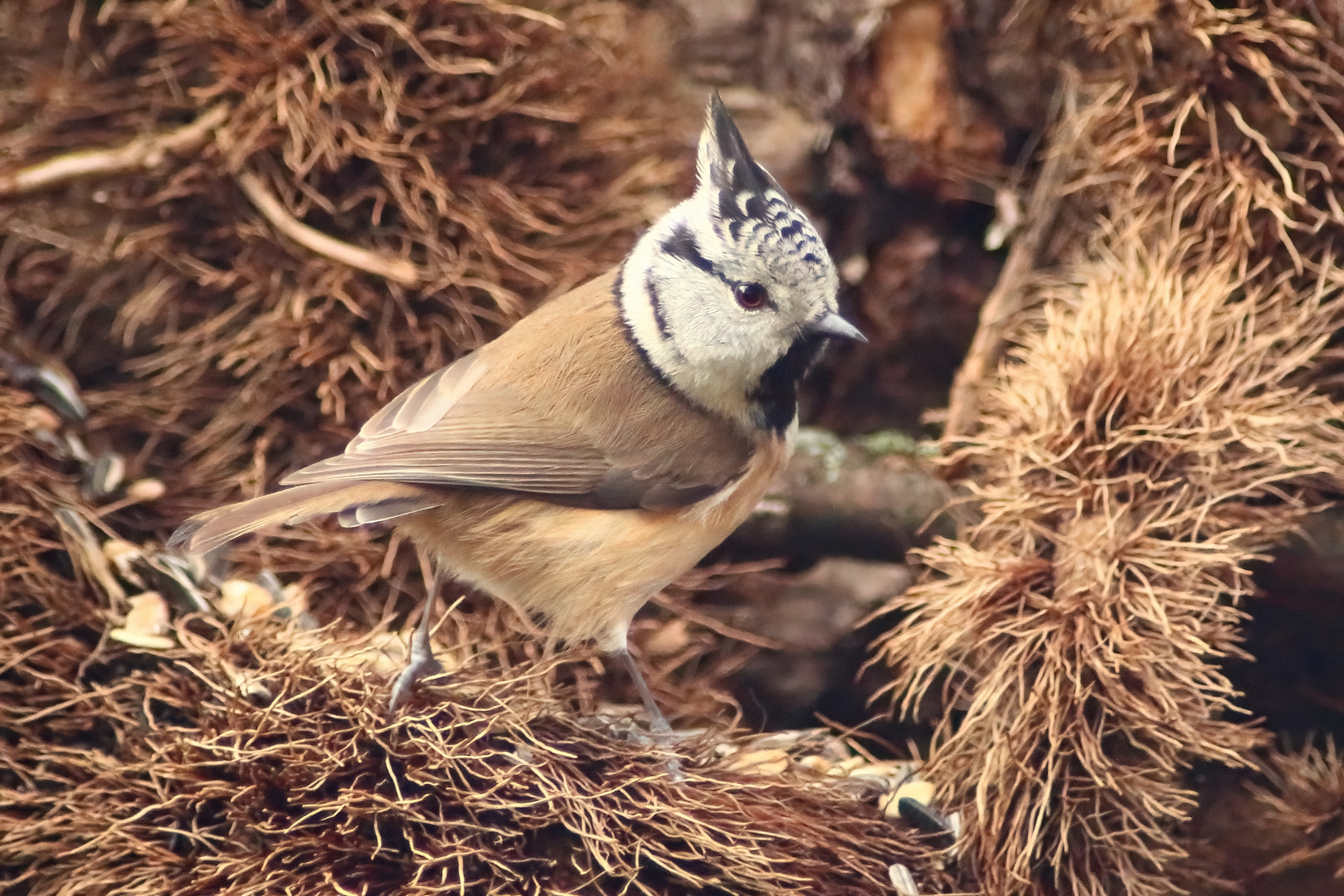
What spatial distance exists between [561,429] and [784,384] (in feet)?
1.25

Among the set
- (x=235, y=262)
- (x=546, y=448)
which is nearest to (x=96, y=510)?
(x=235, y=262)

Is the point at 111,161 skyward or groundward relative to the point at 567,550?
skyward

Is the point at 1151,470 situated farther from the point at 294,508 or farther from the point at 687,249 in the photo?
the point at 294,508

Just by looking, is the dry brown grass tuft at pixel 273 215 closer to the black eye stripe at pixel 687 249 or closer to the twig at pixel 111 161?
the twig at pixel 111 161

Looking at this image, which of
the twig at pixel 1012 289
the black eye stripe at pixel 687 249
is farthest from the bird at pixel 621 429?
the twig at pixel 1012 289

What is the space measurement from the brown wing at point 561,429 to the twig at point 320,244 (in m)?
0.33

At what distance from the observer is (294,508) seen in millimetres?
1594

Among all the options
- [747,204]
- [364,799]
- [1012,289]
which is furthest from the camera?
[1012,289]

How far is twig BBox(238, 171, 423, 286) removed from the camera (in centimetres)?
212

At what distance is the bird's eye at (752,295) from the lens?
1.74 m

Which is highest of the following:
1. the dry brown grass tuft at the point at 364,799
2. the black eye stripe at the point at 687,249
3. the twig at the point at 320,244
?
the black eye stripe at the point at 687,249

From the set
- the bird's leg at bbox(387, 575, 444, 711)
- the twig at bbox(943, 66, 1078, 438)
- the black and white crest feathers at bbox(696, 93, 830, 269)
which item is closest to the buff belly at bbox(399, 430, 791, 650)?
the bird's leg at bbox(387, 575, 444, 711)

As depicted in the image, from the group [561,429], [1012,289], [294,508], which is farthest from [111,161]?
[1012,289]

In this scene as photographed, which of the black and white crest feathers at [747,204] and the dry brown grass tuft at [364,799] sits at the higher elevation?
the black and white crest feathers at [747,204]
